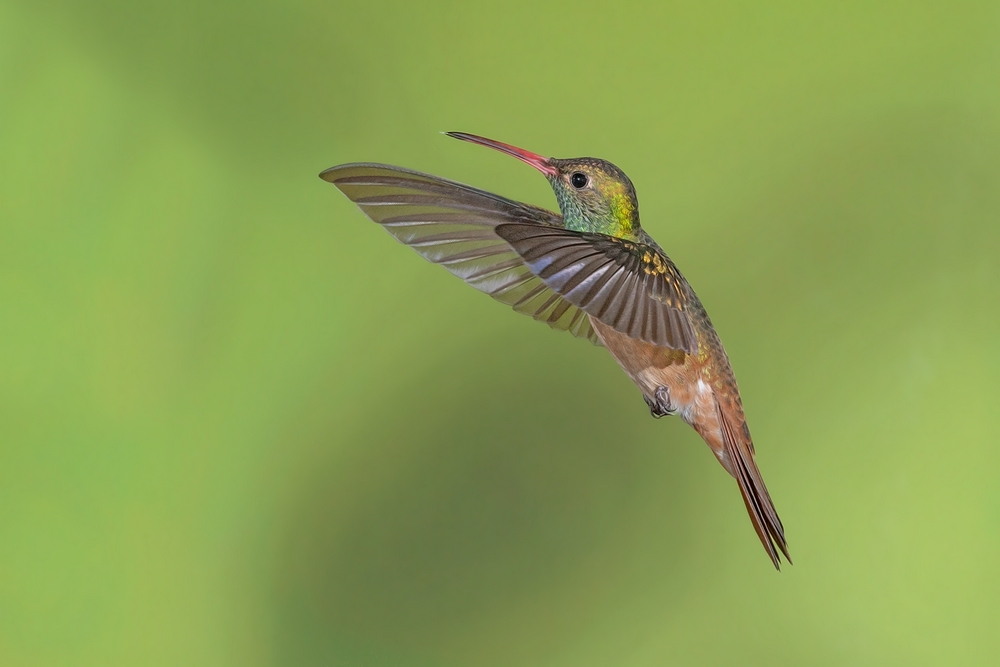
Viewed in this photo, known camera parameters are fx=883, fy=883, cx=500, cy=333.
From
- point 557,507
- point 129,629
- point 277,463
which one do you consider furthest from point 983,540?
point 129,629

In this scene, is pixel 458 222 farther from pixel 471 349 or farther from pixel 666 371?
pixel 471 349

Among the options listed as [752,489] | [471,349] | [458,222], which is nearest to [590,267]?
[458,222]

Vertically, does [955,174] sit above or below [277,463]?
above

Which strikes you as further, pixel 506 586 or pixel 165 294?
pixel 506 586

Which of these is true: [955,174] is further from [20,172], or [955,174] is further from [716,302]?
[20,172]

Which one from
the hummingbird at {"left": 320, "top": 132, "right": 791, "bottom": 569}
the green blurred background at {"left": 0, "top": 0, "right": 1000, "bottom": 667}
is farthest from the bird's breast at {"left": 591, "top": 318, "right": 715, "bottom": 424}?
the green blurred background at {"left": 0, "top": 0, "right": 1000, "bottom": 667}

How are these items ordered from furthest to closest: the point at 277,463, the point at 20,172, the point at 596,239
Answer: the point at 277,463 < the point at 20,172 < the point at 596,239

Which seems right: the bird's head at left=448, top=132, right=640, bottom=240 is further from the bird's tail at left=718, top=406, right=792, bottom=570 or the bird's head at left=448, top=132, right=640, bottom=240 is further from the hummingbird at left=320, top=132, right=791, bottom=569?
the bird's tail at left=718, top=406, right=792, bottom=570
